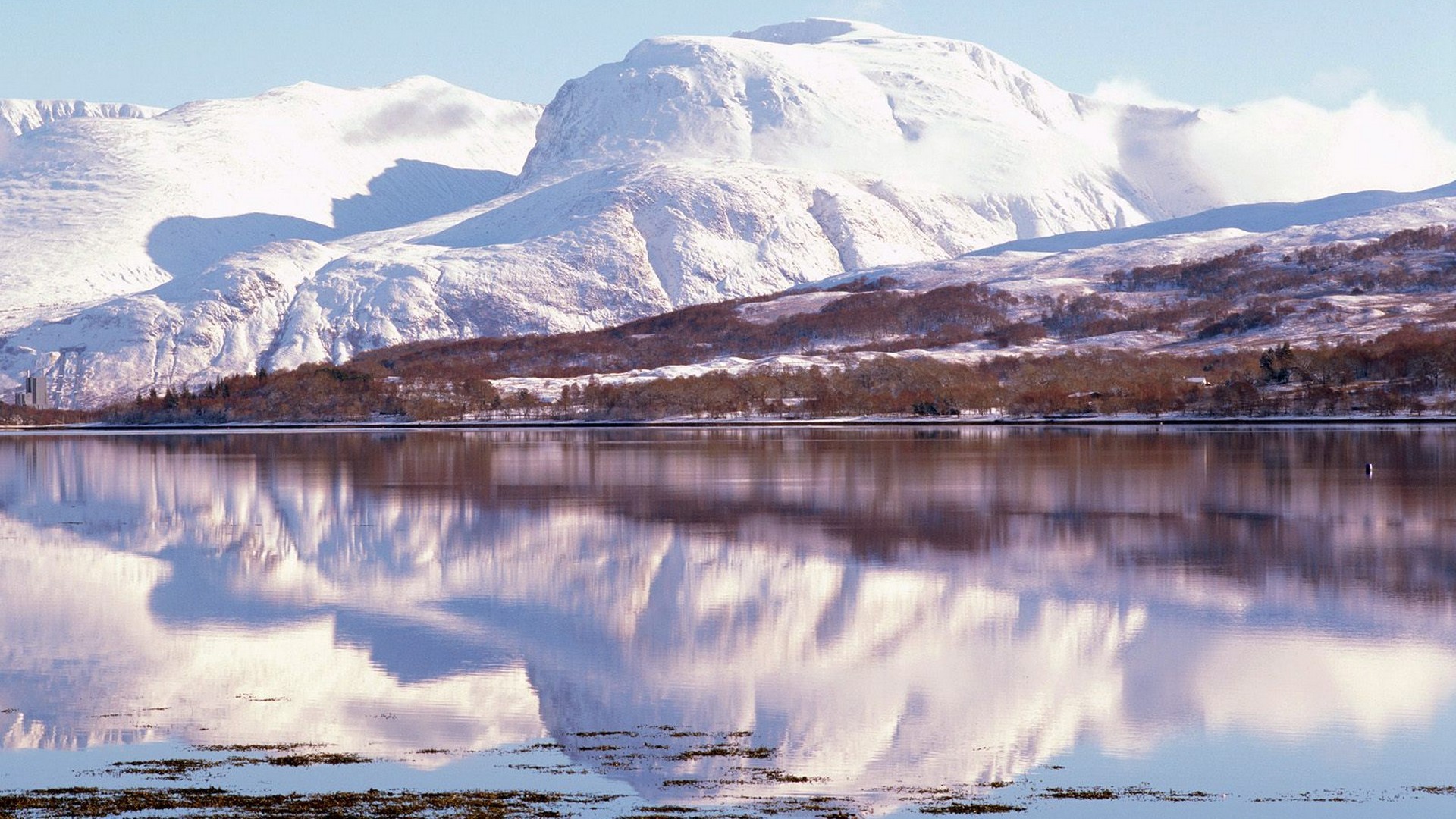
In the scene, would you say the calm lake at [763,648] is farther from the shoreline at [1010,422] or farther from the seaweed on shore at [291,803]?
the shoreline at [1010,422]

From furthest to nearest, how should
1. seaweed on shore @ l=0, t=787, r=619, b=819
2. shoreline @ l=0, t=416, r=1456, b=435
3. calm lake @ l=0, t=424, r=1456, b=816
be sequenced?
shoreline @ l=0, t=416, r=1456, b=435, calm lake @ l=0, t=424, r=1456, b=816, seaweed on shore @ l=0, t=787, r=619, b=819

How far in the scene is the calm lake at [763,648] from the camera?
21.4m

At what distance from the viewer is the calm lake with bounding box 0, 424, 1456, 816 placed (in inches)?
843

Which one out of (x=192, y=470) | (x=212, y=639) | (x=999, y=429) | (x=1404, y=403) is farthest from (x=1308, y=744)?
(x=1404, y=403)

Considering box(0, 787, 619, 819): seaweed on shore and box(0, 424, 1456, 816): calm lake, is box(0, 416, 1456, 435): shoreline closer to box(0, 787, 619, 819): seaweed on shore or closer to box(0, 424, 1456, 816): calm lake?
box(0, 424, 1456, 816): calm lake

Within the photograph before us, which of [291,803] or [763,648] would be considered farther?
[763,648]

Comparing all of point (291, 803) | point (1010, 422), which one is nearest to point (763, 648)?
point (291, 803)

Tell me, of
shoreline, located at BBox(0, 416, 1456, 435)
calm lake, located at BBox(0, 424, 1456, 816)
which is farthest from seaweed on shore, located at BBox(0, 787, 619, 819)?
shoreline, located at BBox(0, 416, 1456, 435)

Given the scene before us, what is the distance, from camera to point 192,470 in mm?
91688

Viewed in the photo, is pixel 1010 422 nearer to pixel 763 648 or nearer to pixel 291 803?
pixel 763 648

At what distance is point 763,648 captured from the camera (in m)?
30.0

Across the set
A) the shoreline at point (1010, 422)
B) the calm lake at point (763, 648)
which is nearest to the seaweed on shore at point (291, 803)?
the calm lake at point (763, 648)

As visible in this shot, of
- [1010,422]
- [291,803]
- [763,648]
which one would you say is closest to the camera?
[291,803]

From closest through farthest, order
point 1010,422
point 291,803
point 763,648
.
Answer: point 291,803, point 763,648, point 1010,422
